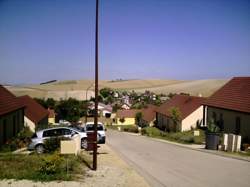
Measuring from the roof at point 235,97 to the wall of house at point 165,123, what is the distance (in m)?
13.7

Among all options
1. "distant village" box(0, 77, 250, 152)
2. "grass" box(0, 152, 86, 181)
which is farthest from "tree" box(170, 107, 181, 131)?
"grass" box(0, 152, 86, 181)

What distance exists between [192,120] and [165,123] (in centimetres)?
952

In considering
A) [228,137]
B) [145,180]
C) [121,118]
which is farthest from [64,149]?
[121,118]

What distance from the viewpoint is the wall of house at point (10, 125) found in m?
28.2

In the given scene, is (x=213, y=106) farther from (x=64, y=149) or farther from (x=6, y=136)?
(x=64, y=149)

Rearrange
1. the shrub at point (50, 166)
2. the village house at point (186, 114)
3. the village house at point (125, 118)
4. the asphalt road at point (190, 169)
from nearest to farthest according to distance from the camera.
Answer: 1. the asphalt road at point (190, 169)
2. the shrub at point (50, 166)
3. the village house at point (186, 114)
4. the village house at point (125, 118)

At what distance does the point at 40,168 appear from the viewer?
1482 centimetres

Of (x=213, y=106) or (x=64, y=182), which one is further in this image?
(x=213, y=106)

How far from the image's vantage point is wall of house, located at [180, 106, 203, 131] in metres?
50.4

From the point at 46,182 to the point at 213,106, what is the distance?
26196mm

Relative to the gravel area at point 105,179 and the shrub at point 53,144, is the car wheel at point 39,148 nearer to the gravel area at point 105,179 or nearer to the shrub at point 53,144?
the shrub at point 53,144

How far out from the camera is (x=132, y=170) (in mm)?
16562

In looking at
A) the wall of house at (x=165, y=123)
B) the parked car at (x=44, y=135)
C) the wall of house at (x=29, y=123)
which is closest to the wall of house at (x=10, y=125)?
the parked car at (x=44, y=135)

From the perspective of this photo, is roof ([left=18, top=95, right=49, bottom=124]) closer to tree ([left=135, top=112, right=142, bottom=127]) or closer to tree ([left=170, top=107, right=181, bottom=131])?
tree ([left=170, top=107, right=181, bottom=131])
